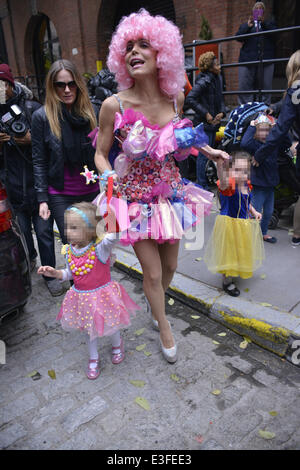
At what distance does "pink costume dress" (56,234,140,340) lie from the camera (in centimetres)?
246

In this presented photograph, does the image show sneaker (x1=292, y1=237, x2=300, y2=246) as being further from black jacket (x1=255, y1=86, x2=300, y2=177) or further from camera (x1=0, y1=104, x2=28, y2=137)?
camera (x1=0, y1=104, x2=28, y2=137)

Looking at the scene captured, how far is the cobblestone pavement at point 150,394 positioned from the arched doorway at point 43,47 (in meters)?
14.5

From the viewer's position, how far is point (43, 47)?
1562cm

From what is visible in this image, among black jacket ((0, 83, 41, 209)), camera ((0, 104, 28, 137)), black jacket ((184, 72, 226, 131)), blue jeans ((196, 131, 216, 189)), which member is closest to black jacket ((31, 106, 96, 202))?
camera ((0, 104, 28, 137))

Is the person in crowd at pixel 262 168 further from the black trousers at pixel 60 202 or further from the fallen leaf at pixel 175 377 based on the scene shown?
the fallen leaf at pixel 175 377

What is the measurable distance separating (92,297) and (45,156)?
56.5 inches

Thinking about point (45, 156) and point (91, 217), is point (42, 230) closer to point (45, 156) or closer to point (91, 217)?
point (45, 156)

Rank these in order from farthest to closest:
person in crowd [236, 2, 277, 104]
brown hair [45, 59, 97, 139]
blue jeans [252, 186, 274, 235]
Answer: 1. person in crowd [236, 2, 277, 104]
2. blue jeans [252, 186, 274, 235]
3. brown hair [45, 59, 97, 139]

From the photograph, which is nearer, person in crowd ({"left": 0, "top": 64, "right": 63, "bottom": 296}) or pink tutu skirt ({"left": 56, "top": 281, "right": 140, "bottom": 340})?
pink tutu skirt ({"left": 56, "top": 281, "right": 140, "bottom": 340})

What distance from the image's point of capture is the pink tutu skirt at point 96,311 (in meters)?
2.46

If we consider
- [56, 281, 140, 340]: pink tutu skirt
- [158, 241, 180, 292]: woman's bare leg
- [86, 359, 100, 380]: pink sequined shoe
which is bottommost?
[86, 359, 100, 380]: pink sequined shoe

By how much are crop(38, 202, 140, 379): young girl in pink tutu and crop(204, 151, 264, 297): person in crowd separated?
1.12 meters

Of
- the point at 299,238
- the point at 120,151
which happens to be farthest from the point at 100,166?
the point at 299,238

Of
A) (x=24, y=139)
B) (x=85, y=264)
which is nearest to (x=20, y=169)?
(x=24, y=139)
